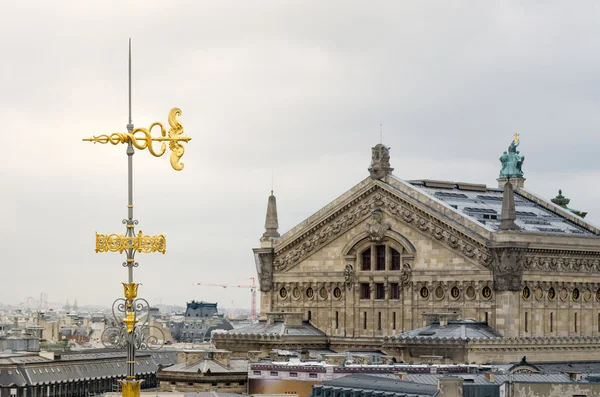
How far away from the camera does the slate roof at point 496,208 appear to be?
140 metres

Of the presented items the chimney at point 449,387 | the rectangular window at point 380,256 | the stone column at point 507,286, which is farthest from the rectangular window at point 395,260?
the chimney at point 449,387

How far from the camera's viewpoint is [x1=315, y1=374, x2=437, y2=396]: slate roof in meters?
107

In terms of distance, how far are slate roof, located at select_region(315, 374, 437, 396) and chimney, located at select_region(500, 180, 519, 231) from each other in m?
19.8

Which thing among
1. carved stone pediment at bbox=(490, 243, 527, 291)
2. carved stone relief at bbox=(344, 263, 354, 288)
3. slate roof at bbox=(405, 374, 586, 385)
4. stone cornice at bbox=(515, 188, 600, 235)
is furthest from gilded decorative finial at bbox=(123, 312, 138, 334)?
stone cornice at bbox=(515, 188, 600, 235)

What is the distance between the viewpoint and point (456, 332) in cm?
13150

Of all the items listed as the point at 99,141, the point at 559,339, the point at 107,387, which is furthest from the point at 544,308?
the point at 99,141

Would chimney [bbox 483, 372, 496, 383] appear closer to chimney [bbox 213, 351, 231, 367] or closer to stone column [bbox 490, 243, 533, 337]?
stone column [bbox 490, 243, 533, 337]

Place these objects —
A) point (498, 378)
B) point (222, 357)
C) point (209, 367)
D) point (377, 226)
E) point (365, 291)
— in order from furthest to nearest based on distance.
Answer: point (365, 291)
point (377, 226)
point (222, 357)
point (209, 367)
point (498, 378)

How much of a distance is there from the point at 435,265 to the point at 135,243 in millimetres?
86174

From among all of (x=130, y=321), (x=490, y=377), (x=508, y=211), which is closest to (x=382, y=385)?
(x=490, y=377)

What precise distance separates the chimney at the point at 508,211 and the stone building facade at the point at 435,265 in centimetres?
7

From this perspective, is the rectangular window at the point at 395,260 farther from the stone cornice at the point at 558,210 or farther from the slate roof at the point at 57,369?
the slate roof at the point at 57,369

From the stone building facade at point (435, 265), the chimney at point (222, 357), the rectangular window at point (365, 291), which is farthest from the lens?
the rectangular window at point (365, 291)

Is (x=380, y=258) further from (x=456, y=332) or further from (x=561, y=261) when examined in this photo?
(x=561, y=261)
